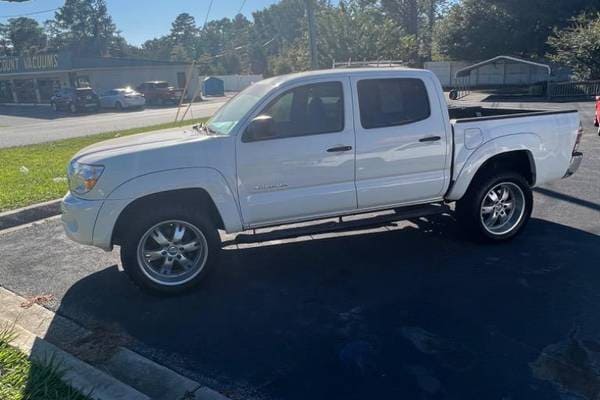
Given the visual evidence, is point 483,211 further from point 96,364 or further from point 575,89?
point 575,89

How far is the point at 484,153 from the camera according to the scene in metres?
5.22

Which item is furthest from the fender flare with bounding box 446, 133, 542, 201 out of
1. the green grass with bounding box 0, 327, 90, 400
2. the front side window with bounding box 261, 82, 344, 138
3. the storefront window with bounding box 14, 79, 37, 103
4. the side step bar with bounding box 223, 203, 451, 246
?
the storefront window with bounding box 14, 79, 37, 103

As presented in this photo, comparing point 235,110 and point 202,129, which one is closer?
point 235,110

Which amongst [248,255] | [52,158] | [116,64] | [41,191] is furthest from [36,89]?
[248,255]

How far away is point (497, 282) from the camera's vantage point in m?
4.50

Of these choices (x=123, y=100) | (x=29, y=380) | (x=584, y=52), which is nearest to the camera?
(x=29, y=380)

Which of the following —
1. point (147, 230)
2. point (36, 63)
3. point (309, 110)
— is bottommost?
point (147, 230)

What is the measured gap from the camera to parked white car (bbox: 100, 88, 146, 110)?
114ft

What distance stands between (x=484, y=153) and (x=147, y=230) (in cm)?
349

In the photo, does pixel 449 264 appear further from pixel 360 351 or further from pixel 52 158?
pixel 52 158

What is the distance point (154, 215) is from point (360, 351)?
2103 millimetres

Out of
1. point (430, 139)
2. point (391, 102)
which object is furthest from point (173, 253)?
point (430, 139)

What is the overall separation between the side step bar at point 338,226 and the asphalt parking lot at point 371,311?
407 mm

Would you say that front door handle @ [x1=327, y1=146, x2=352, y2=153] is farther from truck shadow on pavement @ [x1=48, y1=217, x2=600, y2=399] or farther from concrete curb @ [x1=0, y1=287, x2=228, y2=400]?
concrete curb @ [x1=0, y1=287, x2=228, y2=400]
